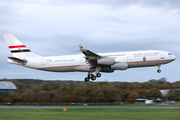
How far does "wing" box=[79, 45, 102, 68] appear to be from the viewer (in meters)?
47.5

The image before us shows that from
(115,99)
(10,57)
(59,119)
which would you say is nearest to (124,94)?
(115,99)

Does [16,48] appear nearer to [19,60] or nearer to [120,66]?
[19,60]

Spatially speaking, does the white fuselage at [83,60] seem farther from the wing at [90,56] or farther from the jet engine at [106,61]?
the jet engine at [106,61]

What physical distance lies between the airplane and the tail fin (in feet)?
0.40

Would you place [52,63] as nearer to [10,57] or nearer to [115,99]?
[10,57]

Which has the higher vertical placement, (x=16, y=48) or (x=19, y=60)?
(x=16, y=48)

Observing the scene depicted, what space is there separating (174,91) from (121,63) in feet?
190

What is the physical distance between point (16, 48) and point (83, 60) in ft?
47.7

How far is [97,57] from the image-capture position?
163 feet

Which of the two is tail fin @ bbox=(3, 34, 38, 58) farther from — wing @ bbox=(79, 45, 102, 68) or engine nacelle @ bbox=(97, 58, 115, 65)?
engine nacelle @ bbox=(97, 58, 115, 65)

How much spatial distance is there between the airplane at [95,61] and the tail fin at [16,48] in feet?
0.40

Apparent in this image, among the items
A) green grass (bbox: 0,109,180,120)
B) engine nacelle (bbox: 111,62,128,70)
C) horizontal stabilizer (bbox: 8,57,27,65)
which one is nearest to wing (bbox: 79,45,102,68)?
engine nacelle (bbox: 111,62,128,70)

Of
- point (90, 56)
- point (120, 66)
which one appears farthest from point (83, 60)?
point (120, 66)

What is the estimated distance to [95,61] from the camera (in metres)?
50.6
